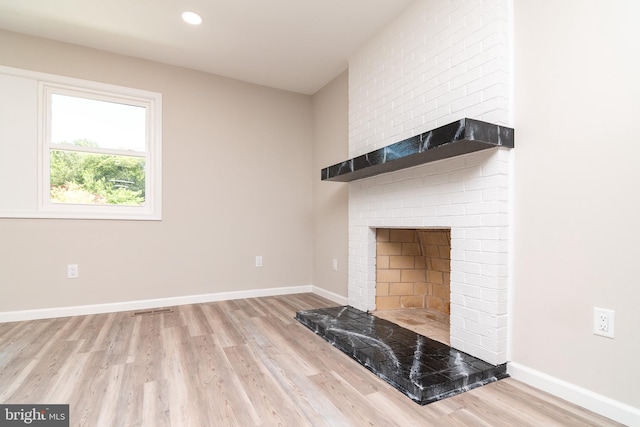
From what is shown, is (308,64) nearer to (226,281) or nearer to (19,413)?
(226,281)

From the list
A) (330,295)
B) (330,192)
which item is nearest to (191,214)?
(330,192)

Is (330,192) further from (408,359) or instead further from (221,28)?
(408,359)

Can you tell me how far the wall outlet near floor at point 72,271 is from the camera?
9.70ft

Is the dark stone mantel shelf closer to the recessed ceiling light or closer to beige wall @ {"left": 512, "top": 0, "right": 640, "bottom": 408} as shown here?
beige wall @ {"left": 512, "top": 0, "right": 640, "bottom": 408}

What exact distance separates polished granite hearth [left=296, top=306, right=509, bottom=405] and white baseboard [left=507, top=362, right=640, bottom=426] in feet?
0.32

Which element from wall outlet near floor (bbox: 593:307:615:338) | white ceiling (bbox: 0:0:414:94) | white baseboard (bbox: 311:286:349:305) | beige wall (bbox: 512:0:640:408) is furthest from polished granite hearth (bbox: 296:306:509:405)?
white ceiling (bbox: 0:0:414:94)

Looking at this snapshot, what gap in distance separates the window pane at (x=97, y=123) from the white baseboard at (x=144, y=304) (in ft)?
5.00

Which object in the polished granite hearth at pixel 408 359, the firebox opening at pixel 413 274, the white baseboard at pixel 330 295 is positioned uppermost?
the firebox opening at pixel 413 274

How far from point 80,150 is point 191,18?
1625 mm

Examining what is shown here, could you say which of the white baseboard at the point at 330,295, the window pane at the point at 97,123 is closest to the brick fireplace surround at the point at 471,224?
the white baseboard at the point at 330,295

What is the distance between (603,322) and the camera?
1.44 meters

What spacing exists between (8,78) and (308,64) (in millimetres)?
2648

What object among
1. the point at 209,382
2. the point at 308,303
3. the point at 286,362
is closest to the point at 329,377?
the point at 286,362

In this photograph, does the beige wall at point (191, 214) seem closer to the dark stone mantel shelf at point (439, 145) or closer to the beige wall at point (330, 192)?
the beige wall at point (330, 192)
